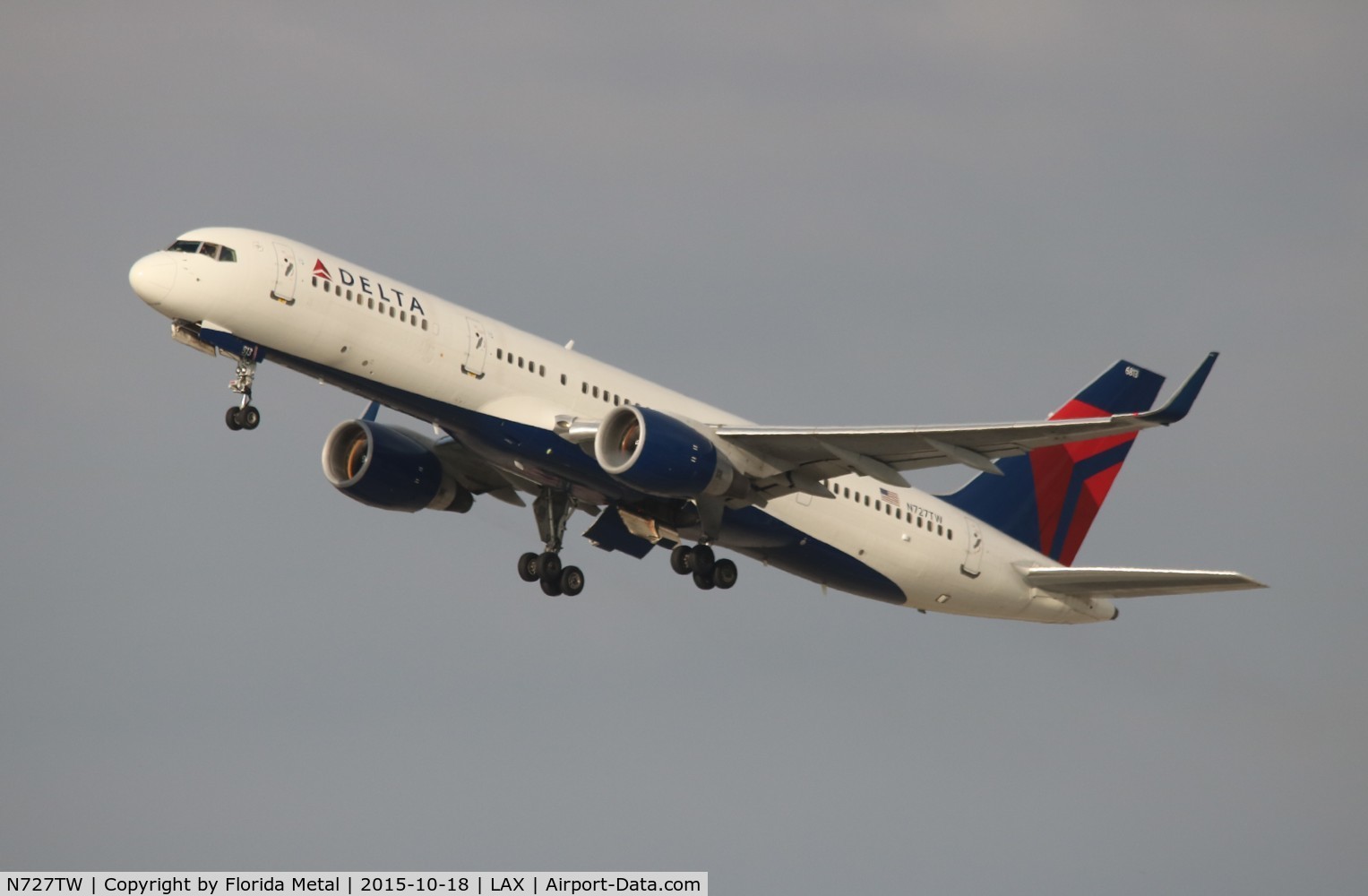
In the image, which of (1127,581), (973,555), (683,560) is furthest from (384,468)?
(1127,581)

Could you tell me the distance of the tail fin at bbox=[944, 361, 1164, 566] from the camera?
5141 cm

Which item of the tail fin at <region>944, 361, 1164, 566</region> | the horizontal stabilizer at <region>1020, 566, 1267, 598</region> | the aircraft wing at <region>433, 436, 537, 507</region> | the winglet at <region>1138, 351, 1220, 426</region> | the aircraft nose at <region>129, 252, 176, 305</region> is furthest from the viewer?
the tail fin at <region>944, 361, 1164, 566</region>

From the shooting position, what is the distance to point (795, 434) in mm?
41969

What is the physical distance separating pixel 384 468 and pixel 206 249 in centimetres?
889

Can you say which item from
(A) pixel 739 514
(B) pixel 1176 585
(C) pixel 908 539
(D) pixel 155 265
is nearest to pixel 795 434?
Result: (A) pixel 739 514

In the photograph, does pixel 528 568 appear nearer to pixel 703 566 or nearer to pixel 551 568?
pixel 551 568

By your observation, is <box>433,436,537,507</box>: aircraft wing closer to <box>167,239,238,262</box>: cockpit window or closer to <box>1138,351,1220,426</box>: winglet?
<box>167,239,238,262</box>: cockpit window

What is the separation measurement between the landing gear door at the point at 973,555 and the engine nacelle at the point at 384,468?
43.7ft

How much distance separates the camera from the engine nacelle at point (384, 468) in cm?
4700

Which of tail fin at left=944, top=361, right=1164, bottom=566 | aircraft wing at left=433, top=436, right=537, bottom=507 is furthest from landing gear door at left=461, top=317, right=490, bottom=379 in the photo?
tail fin at left=944, top=361, right=1164, bottom=566

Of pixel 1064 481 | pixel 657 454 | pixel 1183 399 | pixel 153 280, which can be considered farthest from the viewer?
pixel 1064 481

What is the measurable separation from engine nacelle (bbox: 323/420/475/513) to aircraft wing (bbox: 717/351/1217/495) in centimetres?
846

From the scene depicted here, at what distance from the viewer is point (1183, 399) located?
36875 millimetres

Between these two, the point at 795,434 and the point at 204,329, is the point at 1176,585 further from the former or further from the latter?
the point at 204,329
